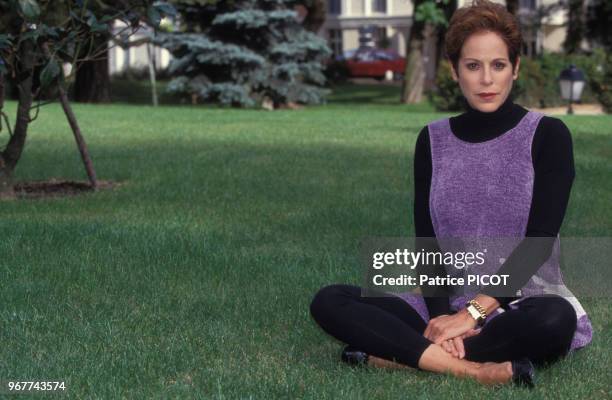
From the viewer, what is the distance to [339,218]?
9.53m

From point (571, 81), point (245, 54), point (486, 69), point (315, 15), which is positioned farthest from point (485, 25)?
point (315, 15)

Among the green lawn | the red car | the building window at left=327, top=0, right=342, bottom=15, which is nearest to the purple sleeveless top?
the green lawn

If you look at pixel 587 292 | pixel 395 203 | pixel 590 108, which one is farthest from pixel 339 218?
pixel 590 108

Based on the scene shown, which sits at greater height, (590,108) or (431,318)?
(431,318)

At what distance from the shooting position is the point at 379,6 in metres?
72.6

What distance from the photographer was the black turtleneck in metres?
4.64

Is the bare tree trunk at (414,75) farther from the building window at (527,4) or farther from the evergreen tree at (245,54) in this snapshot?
the building window at (527,4)

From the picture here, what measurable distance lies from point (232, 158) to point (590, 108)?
771 inches

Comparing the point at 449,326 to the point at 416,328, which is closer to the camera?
the point at 449,326

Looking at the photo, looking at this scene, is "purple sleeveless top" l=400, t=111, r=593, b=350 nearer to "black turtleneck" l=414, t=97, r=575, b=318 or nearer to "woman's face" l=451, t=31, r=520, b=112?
"black turtleneck" l=414, t=97, r=575, b=318

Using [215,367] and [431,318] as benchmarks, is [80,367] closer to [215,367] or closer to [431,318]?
[215,367]

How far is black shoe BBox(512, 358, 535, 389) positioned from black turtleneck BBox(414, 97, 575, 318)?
0.25m

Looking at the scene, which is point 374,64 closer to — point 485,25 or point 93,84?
point 93,84

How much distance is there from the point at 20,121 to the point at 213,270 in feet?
14.0
